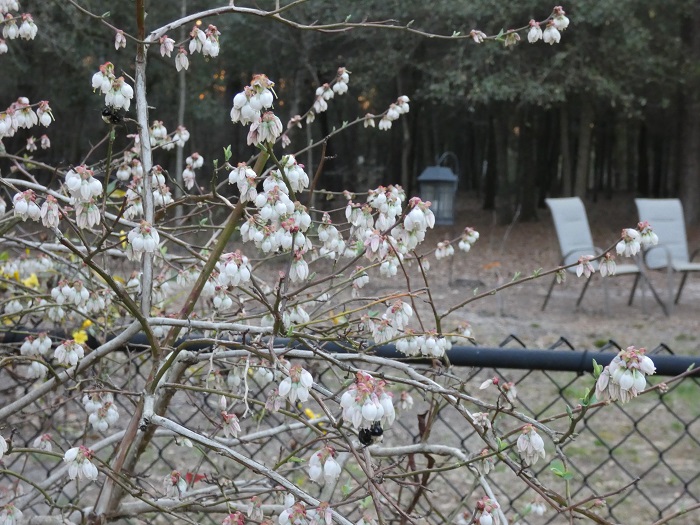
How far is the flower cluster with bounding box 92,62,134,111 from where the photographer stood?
1.33 meters

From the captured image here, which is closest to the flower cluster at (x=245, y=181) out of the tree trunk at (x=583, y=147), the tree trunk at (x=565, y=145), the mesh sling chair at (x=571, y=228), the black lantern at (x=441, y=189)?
the mesh sling chair at (x=571, y=228)

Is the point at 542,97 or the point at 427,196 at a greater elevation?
the point at 542,97

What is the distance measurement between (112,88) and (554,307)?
297 inches

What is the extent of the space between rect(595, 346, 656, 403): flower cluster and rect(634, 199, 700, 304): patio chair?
7376 mm

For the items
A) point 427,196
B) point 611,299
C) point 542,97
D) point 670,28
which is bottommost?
point 611,299

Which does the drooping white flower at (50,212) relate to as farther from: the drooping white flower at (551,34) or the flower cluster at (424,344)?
the drooping white flower at (551,34)

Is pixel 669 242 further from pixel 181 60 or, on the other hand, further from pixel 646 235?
pixel 181 60

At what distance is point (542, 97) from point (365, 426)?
12.9 meters

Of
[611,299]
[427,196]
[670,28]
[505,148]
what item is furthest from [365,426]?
[505,148]

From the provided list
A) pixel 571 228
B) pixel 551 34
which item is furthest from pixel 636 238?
pixel 571 228

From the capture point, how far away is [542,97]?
1321cm

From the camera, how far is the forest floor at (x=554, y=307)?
6.87 metres

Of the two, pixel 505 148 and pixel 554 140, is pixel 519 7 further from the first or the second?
pixel 554 140

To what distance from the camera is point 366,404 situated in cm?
96
